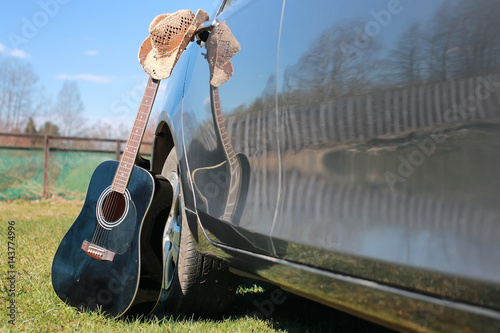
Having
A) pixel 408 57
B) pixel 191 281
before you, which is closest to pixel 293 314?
pixel 191 281

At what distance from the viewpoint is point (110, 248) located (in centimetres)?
189

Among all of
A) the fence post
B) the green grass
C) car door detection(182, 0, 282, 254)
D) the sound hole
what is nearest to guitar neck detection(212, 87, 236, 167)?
car door detection(182, 0, 282, 254)

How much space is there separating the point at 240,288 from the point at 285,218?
60.3 inches

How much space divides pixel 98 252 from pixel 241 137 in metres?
0.90

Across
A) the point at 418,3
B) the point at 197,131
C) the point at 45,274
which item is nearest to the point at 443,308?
the point at 418,3

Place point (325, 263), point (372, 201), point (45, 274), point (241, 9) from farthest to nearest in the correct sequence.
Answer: point (45, 274), point (241, 9), point (325, 263), point (372, 201)

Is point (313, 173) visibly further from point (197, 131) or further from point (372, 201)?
point (197, 131)

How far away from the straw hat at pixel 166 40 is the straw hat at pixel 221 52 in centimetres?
22

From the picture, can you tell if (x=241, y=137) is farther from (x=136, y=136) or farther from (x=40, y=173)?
(x=40, y=173)

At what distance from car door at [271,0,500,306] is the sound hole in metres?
1.02

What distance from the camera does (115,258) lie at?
1.88 metres

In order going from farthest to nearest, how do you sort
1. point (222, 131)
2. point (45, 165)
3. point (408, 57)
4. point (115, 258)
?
1. point (45, 165)
2. point (115, 258)
3. point (222, 131)
4. point (408, 57)

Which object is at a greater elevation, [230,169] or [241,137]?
[241,137]

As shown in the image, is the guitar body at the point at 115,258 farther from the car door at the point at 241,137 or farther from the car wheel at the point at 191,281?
the car door at the point at 241,137
